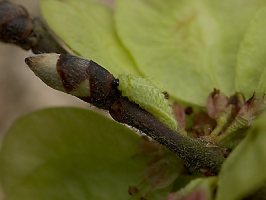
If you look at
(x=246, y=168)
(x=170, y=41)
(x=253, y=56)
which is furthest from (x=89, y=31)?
(x=246, y=168)

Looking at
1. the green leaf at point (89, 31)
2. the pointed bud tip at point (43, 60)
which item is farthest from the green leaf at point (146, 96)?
the green leaf at point (89, 31)

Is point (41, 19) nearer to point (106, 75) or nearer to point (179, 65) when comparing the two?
point (179, 65)

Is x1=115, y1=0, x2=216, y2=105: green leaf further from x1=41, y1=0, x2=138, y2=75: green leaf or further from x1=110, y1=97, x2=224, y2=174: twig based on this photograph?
x1=110, y1=97, x2=224, y2=174: twig

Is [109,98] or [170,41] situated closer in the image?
[109,98]

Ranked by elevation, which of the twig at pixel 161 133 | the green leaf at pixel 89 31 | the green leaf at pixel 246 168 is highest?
the green leaf at pixel 246 168

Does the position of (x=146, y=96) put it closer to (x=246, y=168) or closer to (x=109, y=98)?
(x=109, y=98)

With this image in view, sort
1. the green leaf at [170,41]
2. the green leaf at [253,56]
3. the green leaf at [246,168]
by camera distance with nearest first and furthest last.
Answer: the green leaf at [246,168] < the green leaf at [253,56] < the green leaf at [170,41]

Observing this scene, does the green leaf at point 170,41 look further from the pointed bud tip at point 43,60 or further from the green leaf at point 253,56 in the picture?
the pointed bud tip at point 43,60
